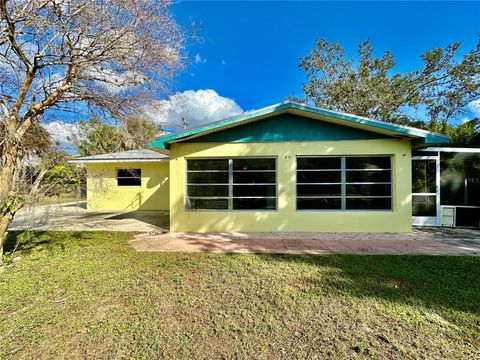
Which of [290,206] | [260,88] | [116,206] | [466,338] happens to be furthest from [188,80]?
[260,88]

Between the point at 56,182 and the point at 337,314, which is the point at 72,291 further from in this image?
the point at 337,314

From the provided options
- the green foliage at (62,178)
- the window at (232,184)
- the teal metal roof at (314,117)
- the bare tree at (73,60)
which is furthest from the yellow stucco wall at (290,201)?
the green foliage at (62,178)

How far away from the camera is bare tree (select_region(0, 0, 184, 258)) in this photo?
15.9 feet

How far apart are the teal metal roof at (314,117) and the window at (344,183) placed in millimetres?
1095

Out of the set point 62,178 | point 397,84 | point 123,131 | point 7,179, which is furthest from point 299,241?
point 397,84

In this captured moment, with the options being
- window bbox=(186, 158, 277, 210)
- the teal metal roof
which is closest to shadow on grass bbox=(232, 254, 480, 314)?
window bbox=(186, 158, 277, 210)

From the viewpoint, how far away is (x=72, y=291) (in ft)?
13.5

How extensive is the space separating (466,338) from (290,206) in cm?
569

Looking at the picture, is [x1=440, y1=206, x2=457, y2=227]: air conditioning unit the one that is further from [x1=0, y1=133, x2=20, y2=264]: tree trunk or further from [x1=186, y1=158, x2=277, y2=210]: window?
[x1=0, y1=133, x2=20, y2=264]: tree trunk

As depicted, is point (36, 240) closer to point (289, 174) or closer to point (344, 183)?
point (289, 174)

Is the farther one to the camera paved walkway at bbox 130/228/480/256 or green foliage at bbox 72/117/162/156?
green foliage at bbox 72/117/162/156

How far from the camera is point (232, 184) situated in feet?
28.5

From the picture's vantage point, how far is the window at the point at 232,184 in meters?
8.63

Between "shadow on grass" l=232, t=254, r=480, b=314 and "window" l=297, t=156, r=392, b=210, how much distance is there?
114 inches
